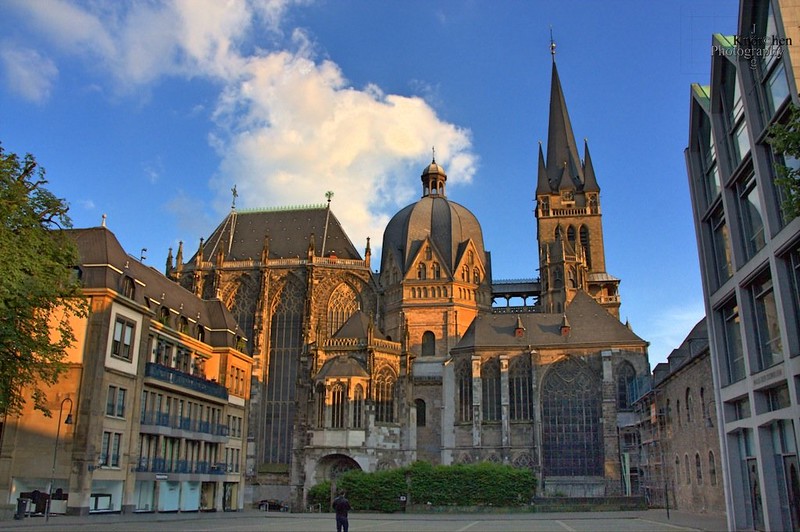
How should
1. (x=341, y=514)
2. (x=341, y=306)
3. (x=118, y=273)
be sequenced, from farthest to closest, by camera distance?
(x=341, y=306)
(x=118, y=273)
(x=341, y=514)

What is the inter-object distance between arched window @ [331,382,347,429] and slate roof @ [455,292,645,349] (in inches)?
404

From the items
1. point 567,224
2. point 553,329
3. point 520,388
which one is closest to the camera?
point 520,388

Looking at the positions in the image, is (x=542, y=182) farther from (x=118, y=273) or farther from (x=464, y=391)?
(x=118, y=273)

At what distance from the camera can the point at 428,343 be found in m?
60.1

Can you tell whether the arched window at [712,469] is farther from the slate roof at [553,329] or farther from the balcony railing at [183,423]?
the slate roof at [553,329]

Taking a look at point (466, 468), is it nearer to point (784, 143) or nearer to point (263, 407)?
point (263, 407)

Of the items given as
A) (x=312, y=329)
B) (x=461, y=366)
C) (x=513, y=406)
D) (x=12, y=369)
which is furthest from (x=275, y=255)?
(x=12, y=369)

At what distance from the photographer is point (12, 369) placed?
75.0 feet

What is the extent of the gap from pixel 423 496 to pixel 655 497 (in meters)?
13.3

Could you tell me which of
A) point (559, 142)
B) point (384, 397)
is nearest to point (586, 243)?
point (559, 142)

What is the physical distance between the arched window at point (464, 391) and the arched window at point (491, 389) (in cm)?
103

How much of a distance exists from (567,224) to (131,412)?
49.7 meters

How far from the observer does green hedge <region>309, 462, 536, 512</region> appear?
43219 mm

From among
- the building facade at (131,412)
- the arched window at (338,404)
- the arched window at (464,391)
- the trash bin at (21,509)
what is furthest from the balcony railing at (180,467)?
the arched window at (464,391)
